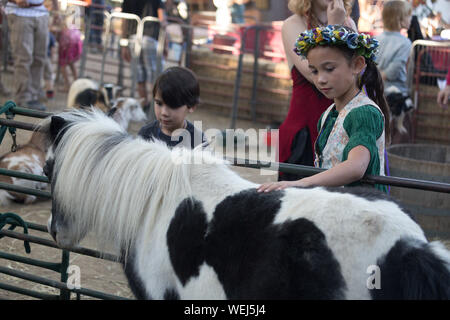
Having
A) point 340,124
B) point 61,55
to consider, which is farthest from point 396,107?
point 61,55

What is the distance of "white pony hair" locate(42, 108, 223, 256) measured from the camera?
2.09 m

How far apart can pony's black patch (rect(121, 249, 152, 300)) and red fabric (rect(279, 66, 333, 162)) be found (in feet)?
4.27

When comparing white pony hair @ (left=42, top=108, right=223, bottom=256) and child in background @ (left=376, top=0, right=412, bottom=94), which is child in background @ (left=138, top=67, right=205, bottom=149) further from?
child in background @ (left=376, top=0, right=412, bottom=94)

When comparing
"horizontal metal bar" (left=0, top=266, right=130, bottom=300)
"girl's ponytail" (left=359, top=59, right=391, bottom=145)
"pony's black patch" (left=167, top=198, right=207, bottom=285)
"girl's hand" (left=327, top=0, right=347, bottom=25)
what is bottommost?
"horizontal metal bar" (left=0, top=266, right=130, bottom=300)

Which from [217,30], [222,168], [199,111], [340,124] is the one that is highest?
[217,30]

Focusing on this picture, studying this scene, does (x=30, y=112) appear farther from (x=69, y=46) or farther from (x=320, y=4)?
(x=69, y=46)

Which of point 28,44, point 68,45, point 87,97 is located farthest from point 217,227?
point 68,45

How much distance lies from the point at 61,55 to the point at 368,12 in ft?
20.7

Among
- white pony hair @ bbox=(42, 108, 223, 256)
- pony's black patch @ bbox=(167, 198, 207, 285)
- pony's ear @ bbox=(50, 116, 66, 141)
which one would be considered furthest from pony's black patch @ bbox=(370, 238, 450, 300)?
pony's ear @ bbox=(50, 116, 66, 141)

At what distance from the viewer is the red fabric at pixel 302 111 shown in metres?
3.12

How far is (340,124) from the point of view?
2432 millimetres

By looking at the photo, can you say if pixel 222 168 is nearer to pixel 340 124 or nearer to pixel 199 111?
pixel 340 124

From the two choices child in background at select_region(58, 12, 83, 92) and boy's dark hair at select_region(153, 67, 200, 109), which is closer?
boy's dark hair at select_region(153, 67, 200, 109)
